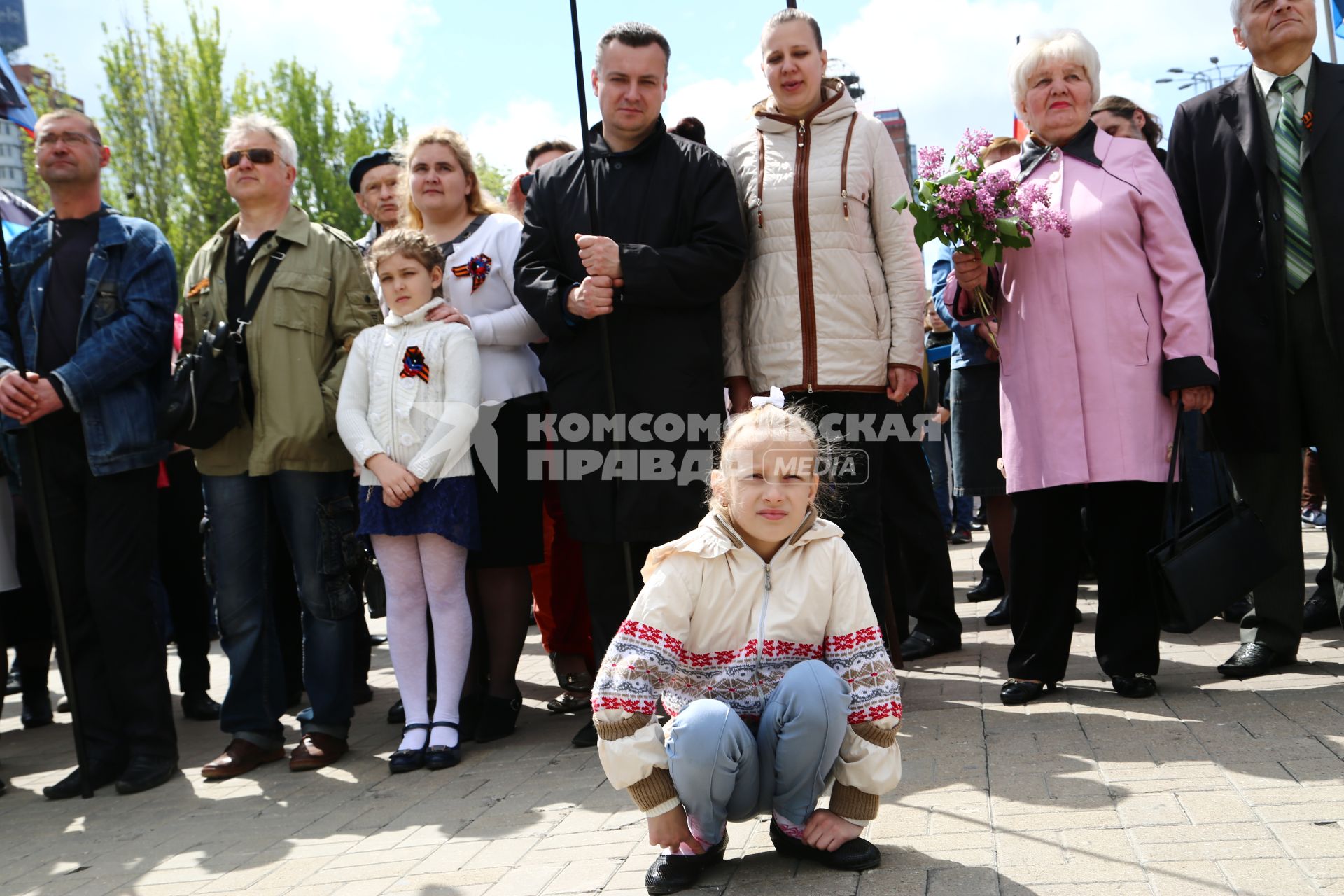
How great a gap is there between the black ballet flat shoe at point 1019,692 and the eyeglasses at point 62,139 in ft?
13.4

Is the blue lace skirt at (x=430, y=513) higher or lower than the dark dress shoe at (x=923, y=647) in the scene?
higher

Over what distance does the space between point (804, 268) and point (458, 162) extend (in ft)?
5.05

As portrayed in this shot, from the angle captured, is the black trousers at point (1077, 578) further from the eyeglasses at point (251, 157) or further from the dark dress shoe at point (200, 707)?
the dark dress shoe at point (200, 707)

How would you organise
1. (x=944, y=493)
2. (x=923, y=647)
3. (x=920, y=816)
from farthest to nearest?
(x=944, y=493)
(x=923, y=647)
(x=920, y=816)

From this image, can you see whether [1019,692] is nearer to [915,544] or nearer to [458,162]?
[915,544]

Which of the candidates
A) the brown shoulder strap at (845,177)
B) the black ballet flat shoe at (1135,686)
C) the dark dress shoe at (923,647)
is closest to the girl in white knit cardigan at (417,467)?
the brown shoulder strap at (845,177)

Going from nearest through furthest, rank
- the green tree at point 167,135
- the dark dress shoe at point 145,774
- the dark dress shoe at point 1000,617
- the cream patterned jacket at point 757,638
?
the cream patterned jacket at point 757,638, the dark dress shoe at point 145,774, the dark dress shoe at point 1000,617, the green tree at point 167,135

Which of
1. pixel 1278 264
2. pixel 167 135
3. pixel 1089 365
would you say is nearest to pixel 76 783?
pixel 1089 365

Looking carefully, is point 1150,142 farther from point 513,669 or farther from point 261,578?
point 261,578

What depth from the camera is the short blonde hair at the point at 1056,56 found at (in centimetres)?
467

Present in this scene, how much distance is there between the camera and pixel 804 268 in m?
4.78

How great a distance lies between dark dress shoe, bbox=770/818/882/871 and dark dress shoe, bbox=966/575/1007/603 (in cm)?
466

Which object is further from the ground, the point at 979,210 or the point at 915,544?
the point at 979,210

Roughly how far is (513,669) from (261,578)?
104cm
